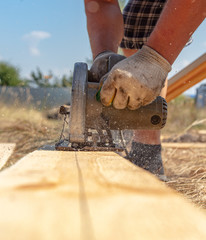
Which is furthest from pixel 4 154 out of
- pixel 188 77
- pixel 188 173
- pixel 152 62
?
pixel 188 77

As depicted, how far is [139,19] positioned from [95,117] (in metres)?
1.75

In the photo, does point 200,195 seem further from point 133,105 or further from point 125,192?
point 125,192

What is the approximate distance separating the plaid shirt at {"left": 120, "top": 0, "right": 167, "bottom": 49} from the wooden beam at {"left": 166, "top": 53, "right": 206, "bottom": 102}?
0.58m

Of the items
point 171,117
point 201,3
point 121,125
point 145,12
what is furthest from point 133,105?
point 171,117

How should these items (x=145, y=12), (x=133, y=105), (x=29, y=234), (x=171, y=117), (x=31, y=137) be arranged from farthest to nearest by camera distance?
(x=171, y=117)
(x=31, y=137)
(x=145, y=12)
(x=133, y=105)
(x=29, y=234)

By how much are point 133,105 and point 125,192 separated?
104 cm

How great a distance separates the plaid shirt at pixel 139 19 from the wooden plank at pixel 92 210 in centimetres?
253

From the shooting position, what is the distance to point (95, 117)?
1.48 metres

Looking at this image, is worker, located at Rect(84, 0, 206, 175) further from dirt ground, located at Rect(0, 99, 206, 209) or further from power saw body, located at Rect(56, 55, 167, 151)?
dirt ground, located at Rect(0, 99, 206, 209)

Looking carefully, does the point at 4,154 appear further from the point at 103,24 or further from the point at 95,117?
the point at 103,24

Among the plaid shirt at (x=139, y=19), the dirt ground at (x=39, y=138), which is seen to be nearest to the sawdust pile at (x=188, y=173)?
the dirt ground at (x=39, y=138)

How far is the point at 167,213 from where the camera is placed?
37 cm

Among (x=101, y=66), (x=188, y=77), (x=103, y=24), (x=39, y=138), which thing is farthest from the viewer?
(x=39, y=138)

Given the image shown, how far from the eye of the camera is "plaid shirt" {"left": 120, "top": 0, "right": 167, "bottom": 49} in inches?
103
